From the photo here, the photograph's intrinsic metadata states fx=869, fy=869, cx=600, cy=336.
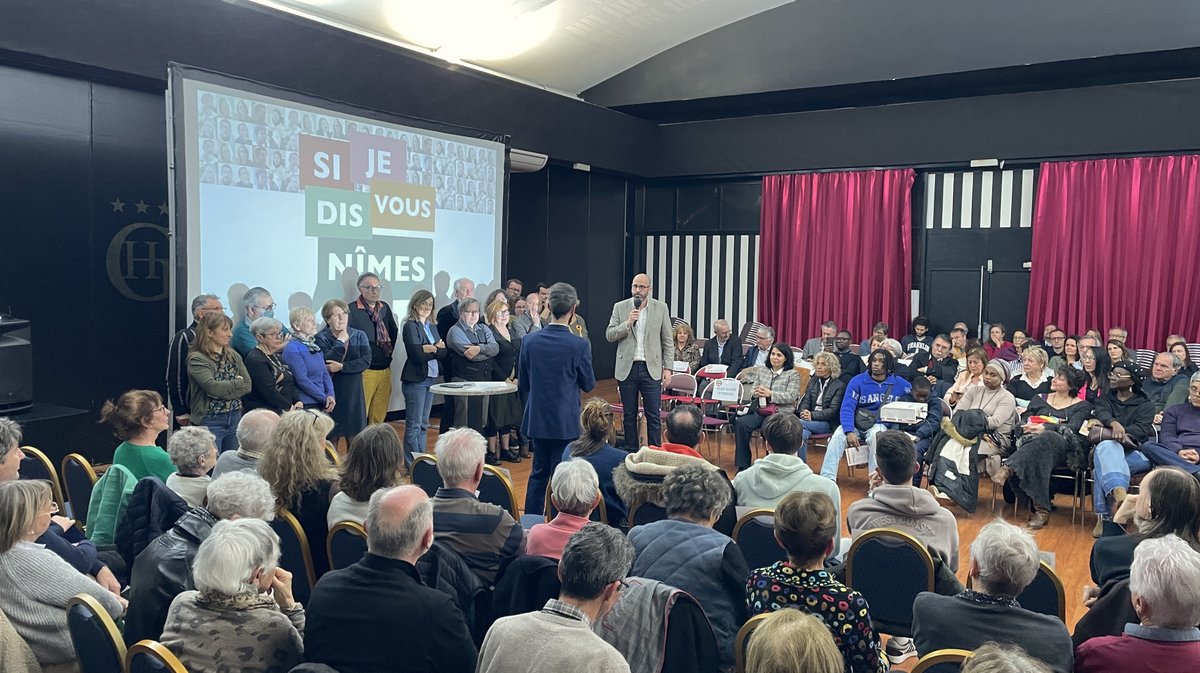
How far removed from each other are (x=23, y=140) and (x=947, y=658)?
6.83 meters

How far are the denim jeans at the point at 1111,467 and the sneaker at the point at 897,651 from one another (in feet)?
8.50

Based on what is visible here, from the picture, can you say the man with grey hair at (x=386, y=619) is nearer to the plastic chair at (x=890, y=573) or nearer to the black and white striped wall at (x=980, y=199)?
the plastic chair at (x=890, y=573)

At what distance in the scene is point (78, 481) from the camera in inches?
156

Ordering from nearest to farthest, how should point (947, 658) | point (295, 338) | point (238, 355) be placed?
1. point (947, 658)
2. point (238, 355)
3. point (295, 338)

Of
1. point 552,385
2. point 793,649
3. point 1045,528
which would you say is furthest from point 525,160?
point 793,649

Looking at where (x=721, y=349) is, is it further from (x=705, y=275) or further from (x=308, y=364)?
(x=308, y=364)

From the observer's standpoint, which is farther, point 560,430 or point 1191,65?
point 1191,65

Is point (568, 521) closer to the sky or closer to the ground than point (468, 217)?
closer to the ground

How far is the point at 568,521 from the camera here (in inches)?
109

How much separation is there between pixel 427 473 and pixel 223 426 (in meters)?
1.99

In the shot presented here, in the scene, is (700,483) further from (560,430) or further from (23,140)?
(23,140)

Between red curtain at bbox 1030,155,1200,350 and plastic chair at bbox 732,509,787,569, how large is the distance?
7682 millimetres

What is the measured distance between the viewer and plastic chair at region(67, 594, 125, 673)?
2072mm

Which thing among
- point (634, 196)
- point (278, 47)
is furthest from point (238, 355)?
point (634, 196)
